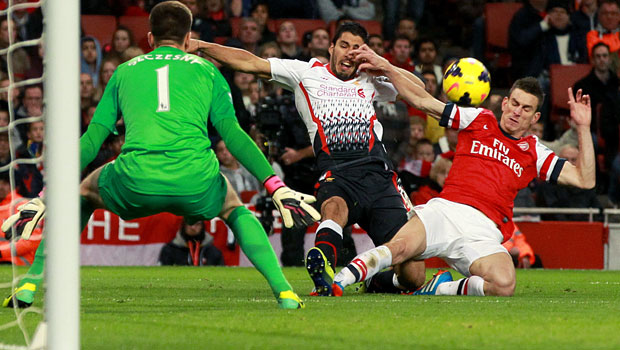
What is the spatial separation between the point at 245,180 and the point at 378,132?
484 centimetres

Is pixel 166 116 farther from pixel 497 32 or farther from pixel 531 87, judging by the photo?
pixel 497 32

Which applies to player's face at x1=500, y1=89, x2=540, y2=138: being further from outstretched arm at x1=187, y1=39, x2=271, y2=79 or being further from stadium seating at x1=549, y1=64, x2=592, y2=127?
stadium seating at x1=549, y1=64, x2=592, y2=127

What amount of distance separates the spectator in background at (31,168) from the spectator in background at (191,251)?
1.59 meters

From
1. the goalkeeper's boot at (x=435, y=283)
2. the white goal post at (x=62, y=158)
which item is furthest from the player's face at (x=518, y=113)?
the white goal post at (x=62, y=158)

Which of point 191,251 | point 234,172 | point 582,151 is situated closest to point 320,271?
point 582,151

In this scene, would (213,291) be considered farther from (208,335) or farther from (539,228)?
(539,228)

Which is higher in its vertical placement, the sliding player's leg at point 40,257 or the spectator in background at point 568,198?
the sliding player's leg at point 40,257

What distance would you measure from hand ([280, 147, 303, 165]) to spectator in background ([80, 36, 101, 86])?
131 inches

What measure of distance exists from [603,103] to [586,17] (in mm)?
1664

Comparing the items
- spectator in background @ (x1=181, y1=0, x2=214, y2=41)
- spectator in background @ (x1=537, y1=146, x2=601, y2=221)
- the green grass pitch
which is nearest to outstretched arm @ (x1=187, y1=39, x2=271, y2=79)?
the green grass pitch

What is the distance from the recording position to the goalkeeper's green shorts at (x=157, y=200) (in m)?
5.31

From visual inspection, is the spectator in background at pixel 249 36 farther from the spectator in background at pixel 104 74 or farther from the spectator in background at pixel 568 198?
the spectator in background at pixel 568 198

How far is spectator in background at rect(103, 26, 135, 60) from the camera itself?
13.5 metres

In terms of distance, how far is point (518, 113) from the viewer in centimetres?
741
